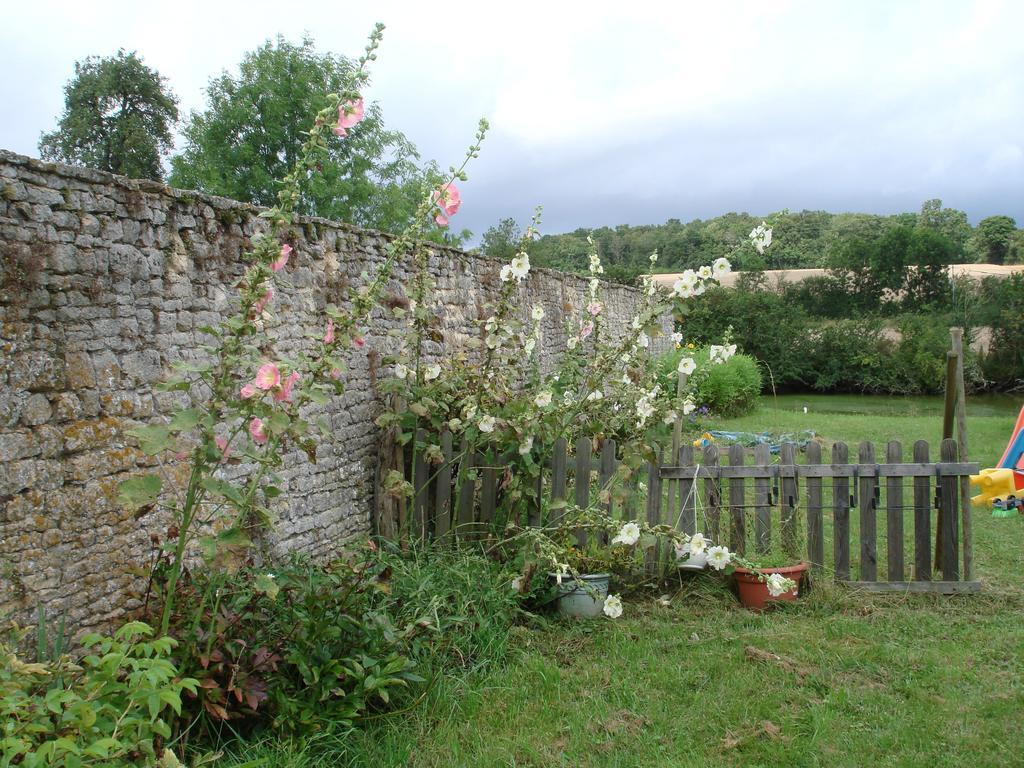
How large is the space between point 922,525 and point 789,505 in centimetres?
83

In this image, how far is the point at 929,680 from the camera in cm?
387

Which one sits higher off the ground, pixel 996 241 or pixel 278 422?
pixel 996 241

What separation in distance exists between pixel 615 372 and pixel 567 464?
85 centimetres

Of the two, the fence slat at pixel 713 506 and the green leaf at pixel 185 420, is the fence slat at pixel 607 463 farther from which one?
the green leaf at pixel 185 420

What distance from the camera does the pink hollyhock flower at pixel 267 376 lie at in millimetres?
2746

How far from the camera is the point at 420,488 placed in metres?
5.34

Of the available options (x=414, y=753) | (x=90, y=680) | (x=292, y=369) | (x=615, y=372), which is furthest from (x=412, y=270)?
(x=90, y=680)

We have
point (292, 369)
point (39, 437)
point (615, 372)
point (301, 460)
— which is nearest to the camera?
point (292, 369)

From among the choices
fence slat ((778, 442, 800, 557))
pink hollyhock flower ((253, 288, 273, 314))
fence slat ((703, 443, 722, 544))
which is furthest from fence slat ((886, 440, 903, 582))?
pink hollyhock flower ((253, 288, 273, 314))

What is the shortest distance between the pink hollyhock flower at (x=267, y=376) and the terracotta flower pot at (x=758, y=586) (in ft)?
10.5

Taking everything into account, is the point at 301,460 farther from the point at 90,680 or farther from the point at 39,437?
the point at 90,680

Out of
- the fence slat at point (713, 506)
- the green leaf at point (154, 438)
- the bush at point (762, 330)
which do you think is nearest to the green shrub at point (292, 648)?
the green leaf at point (154, 438)

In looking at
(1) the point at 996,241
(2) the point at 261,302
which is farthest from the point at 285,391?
(1) the point at 996,241

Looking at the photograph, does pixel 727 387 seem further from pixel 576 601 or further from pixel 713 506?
pixel 576 601
